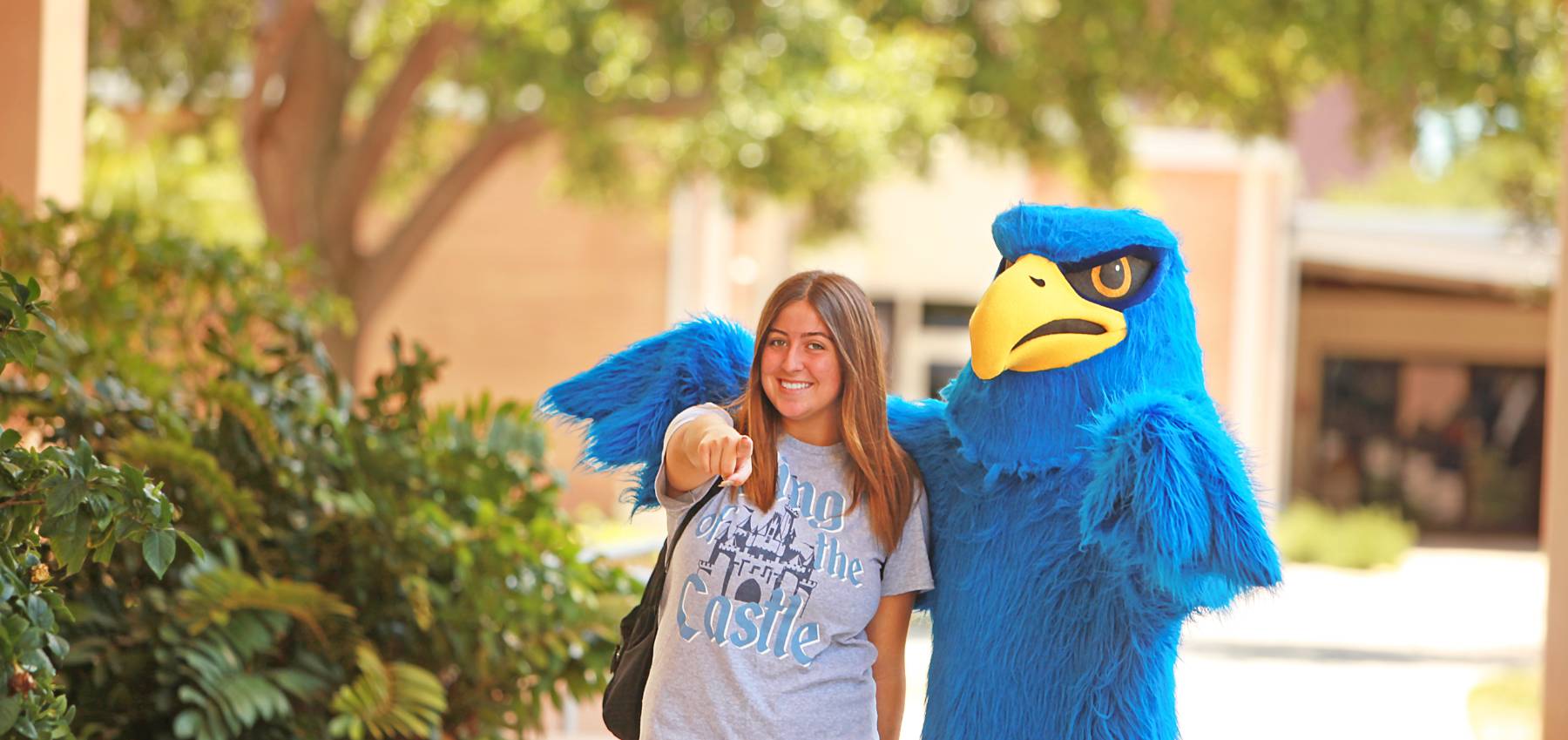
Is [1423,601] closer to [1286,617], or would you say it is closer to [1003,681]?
[1286,617]

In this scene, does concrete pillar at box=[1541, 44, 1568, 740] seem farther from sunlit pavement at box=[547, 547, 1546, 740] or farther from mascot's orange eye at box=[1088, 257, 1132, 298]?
mascot's orange eye at box=[1088, 257, 1132, 298]

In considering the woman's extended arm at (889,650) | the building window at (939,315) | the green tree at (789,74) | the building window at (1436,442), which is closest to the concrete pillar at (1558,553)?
the woman's extended arm at (889,650)

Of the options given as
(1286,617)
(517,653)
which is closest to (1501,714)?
(1286,617)

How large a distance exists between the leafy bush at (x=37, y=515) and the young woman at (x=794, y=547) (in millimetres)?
680

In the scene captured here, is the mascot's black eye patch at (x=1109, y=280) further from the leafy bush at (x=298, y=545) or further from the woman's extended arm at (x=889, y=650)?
the leafy bush at (x=298, y=545)

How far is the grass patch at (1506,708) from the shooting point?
22.4 ft

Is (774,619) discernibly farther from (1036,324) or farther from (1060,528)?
(1036,324)

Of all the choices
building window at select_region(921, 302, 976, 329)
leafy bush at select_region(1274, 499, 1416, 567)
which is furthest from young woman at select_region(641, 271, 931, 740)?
building window at select_region(921, 302, 976, 329)

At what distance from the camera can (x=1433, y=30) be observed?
7.61 meters

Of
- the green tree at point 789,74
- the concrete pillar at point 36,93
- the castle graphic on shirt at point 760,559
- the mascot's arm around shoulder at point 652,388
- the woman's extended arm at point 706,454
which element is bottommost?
the castle graphic on shirt at point 760,559

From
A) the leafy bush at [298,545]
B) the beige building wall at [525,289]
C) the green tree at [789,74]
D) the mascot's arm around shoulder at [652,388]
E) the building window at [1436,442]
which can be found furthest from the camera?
the building window at [1436,442]

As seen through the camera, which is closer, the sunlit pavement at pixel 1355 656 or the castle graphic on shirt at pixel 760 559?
the castle graphic on shirt at pixel 760 559

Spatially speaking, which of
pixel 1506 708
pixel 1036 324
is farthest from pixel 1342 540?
pixel 1036 324

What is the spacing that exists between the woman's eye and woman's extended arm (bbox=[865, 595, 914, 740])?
1.65 ft
